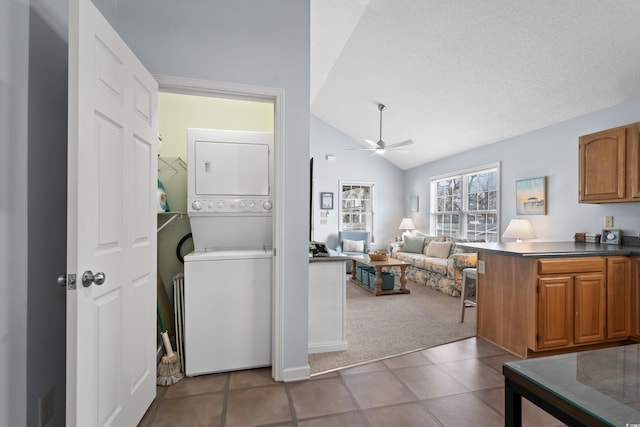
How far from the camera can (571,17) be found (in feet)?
8.64

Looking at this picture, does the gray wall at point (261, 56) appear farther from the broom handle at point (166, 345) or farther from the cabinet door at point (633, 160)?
the cabinet door at point (633, 160)

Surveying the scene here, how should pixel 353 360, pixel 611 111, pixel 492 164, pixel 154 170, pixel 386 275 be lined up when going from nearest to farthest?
pixel 154 170 < pixel 353 360 < pixel 611 111 < pixel 386 275 < pixel 492 164

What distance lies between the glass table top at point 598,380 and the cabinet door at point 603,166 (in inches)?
114

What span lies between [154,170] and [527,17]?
343 cm

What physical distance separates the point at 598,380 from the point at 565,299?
2.23 m

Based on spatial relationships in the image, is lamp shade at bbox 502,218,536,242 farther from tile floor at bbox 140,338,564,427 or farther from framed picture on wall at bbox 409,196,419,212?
framed picture on wall at bbox 409,196,419,212

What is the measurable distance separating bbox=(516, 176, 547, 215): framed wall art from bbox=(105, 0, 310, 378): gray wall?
3.78 metres

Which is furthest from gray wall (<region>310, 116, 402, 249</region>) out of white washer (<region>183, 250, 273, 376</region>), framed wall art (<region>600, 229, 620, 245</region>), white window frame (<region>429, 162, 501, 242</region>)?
white washer (<region>183, 250, 273, 376</region>)

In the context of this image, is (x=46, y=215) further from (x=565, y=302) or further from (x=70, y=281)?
(x=565, y=302)

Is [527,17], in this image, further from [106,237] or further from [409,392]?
[106,237]

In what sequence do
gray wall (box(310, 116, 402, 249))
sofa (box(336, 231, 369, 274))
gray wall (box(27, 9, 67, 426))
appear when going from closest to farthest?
gray wall (box(27, 9, 67, 426))
sofa (box(336, 231, 369, 274))
gray wall (box(310, 116, 402, 249))

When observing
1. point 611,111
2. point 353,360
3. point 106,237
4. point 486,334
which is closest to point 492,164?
point 611,111

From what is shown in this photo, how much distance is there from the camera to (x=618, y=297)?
2.69 m

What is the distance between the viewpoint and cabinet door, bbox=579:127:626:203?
296 centimetres
